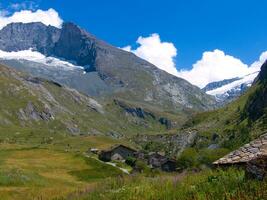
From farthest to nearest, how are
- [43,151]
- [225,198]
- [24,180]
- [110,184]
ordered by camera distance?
[43,151] → [24,180] → [110,184] → [225,198]

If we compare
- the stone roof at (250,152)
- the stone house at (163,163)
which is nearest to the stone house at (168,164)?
the stone house at (163,163)

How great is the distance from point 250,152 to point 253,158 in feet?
4.57

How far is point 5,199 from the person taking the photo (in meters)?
33.8

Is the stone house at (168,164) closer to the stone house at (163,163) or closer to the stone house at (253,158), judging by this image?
the stone house at (163,163)

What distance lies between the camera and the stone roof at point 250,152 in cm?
1616

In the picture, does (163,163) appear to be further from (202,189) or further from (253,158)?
(253,158)

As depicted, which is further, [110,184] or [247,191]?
[110,184]

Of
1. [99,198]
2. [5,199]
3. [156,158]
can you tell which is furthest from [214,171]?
[156,158]

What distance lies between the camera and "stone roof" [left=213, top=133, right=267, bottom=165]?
16.2m

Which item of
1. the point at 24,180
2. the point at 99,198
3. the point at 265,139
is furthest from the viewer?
the point at 24,180

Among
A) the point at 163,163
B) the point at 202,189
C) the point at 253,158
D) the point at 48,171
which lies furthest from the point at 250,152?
the point at 163,163

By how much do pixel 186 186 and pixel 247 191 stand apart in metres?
3.62

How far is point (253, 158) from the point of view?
50.3 ft

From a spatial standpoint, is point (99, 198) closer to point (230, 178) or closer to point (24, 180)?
point (230, 178)
